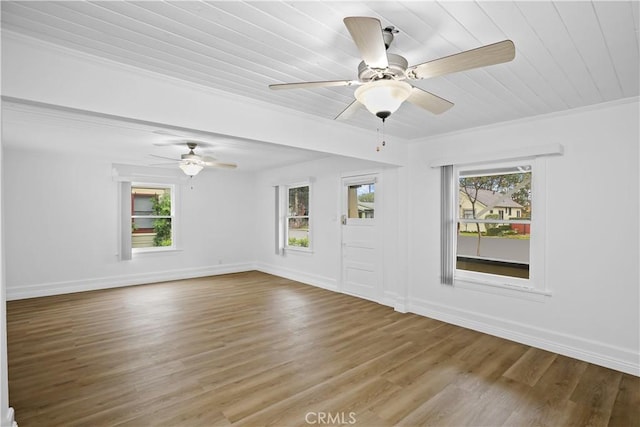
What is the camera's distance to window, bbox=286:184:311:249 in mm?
6920

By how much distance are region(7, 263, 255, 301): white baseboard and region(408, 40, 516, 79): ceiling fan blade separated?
6.60 metres

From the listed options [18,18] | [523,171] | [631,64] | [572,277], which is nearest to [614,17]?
[631,64]

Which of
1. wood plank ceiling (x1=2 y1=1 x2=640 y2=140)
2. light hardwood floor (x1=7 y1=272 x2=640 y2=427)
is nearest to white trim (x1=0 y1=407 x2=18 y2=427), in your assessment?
light hardwood floor (x1=7 y1=272 x2=640 y2=427)

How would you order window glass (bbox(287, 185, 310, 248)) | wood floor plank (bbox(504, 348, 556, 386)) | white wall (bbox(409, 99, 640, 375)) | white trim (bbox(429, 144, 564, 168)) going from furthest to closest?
window glass (bbox(287, 185, 310, 248))
white trim (bbox(429, 144, 564, 168))
white wall (bbox(409, 99, 640, 375))
wood floor plank (bbox(504, 348, 556, 386))

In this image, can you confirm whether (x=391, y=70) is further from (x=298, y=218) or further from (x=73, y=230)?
(x=73, y=230)

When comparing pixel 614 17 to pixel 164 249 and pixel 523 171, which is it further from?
pixel 164 249

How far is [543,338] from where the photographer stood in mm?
3525

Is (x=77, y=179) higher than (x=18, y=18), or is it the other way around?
(x=18, y=18)

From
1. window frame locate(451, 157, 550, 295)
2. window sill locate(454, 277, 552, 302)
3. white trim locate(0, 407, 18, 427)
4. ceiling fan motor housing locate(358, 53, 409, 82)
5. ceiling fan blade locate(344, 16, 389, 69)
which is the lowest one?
white trim locate(0, 407, 18, 427)

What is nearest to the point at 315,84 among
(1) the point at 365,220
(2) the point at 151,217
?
(1) the point at 365,220

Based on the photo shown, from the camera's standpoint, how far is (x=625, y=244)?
3053 mm

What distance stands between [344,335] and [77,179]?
18.0ft

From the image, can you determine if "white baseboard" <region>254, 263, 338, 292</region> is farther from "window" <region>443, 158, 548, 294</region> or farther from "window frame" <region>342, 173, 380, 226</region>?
"window" <region>443, 158, 548, 294</region>

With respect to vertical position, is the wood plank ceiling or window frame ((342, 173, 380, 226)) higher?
the wood plank ceiling
